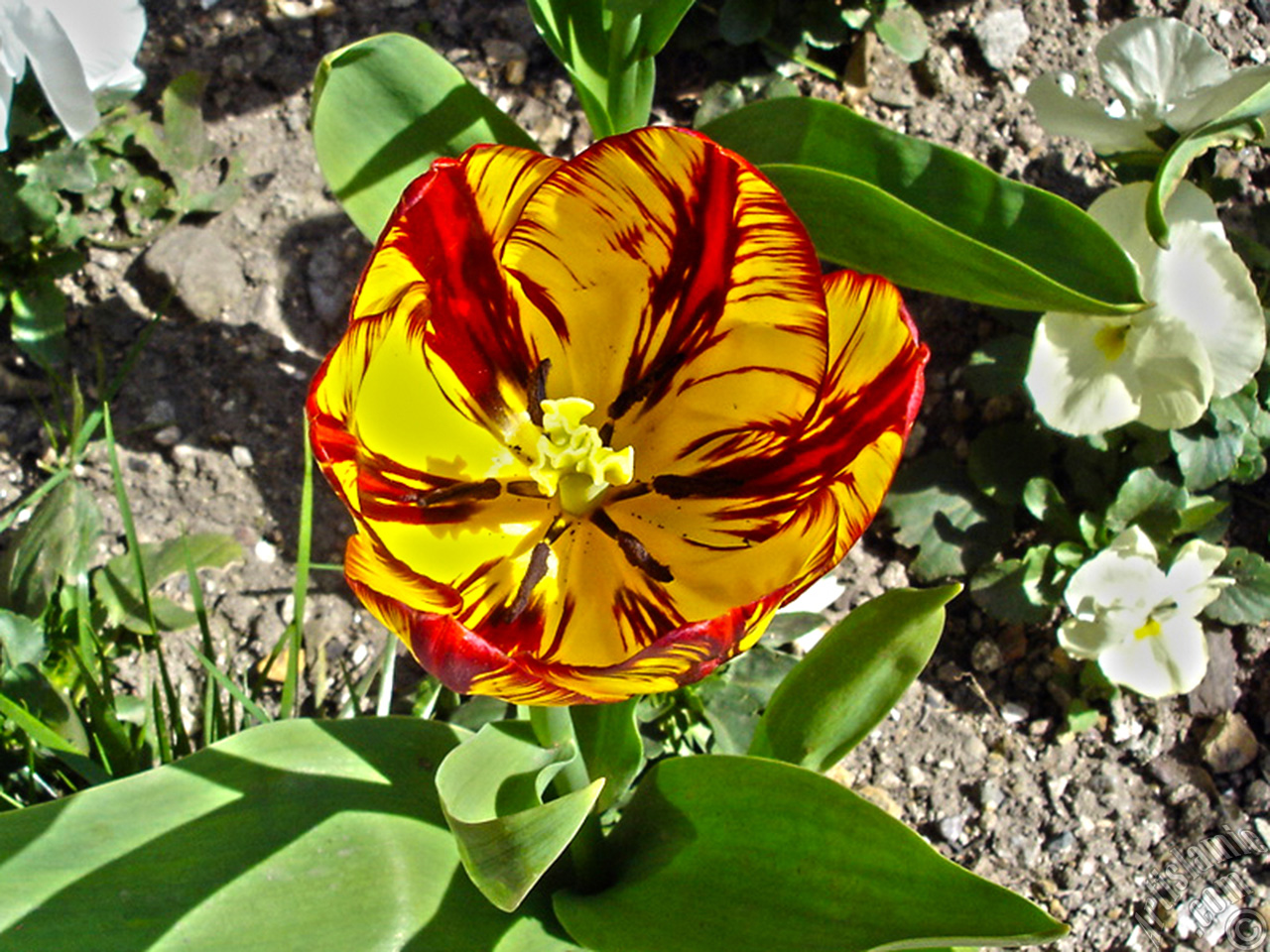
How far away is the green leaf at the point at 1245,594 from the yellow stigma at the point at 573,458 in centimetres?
103

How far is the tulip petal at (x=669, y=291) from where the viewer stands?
1031mm

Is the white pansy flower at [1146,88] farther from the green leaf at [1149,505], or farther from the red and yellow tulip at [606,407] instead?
the red and yellow tulip at [606,407]

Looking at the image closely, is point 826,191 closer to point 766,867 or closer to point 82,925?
point 766,867

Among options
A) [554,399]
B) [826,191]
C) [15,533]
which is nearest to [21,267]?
[15,533]

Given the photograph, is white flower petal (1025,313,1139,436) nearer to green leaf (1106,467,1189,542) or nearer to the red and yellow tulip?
green leaf (1106,467,1189,542)

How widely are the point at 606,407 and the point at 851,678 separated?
1.35 feet

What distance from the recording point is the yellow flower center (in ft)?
5.46

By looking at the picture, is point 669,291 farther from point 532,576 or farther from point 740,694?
point 740,694

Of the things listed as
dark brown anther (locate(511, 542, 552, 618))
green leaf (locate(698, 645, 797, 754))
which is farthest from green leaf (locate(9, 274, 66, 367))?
green leaf (locate(698, 645, 797, 754))

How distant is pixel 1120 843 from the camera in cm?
173

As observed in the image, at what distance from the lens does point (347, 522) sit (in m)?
1.78

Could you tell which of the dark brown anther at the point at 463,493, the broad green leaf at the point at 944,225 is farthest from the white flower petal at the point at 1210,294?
the dark brown anther at the point at 463,493

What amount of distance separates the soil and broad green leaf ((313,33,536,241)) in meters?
0.60

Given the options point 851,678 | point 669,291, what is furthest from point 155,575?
point 851,678
